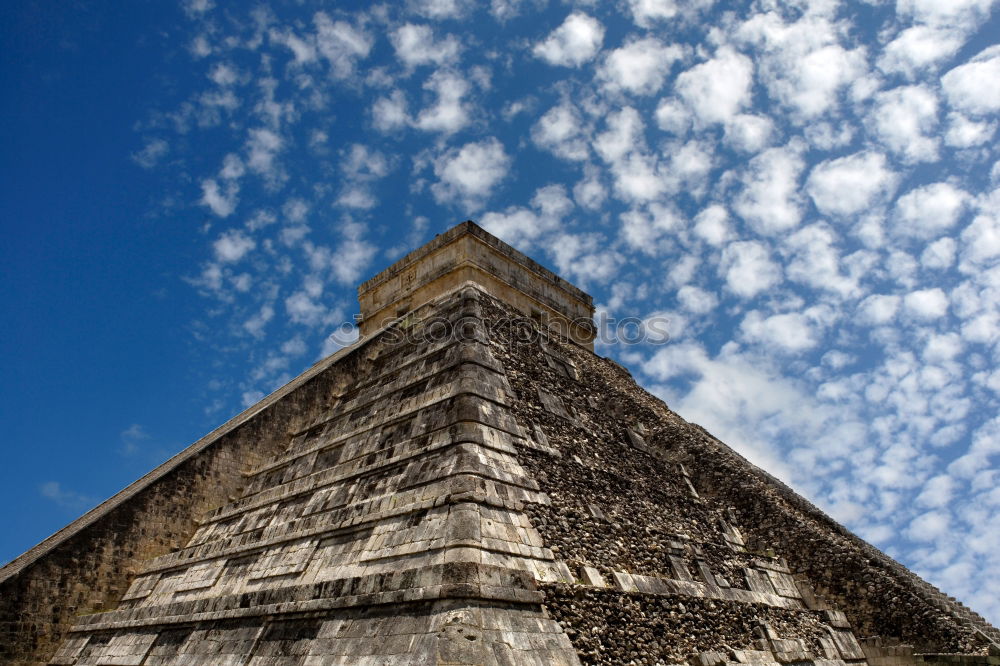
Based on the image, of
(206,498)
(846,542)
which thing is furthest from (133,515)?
(846,542)

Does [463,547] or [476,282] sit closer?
[463,547]

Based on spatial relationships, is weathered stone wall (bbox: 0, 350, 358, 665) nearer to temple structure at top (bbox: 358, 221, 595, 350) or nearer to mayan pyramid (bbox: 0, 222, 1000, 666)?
mayan pyramid (bbox: 0, 222, 1000, 666)

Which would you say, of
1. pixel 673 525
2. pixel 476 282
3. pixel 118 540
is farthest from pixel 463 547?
pixel 476 282

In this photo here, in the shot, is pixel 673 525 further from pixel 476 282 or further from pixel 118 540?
pixel 118 540

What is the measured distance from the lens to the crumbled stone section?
671 cm

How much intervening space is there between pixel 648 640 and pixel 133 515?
6561 millimetres

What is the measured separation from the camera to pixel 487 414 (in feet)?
23.4

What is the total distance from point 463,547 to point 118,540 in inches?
220

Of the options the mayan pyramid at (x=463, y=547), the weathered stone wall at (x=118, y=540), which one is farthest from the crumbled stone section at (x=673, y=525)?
the weathered stone wall at (x=118, y=540)

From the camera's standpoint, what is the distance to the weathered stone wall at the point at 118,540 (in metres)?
7.33

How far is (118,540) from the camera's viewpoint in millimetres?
8258

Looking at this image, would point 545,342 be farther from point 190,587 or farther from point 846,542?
point 190,587

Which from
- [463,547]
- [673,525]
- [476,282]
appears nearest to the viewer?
[463,547]

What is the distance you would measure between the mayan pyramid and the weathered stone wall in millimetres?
24
